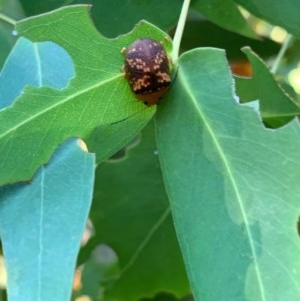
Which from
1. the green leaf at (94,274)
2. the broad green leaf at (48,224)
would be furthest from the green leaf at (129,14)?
the green leaf at (94,274)

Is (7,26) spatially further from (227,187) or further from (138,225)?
(227,187)

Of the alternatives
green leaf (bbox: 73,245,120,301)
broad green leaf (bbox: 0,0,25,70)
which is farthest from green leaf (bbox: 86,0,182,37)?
green leaf (bbox: 73,245,120,301)

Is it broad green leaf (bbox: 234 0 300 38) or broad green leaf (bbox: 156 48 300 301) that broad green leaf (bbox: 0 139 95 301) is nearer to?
broad green leaf (bbox: 156 48 300 301)

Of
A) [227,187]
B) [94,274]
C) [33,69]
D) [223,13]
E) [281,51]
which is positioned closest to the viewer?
[227,187]

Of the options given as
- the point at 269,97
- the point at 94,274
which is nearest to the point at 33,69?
the point at 269,97

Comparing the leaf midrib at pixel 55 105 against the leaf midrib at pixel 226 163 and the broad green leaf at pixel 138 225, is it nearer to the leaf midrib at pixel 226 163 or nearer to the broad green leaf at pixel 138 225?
the leaf midrib at pixel 226 163
